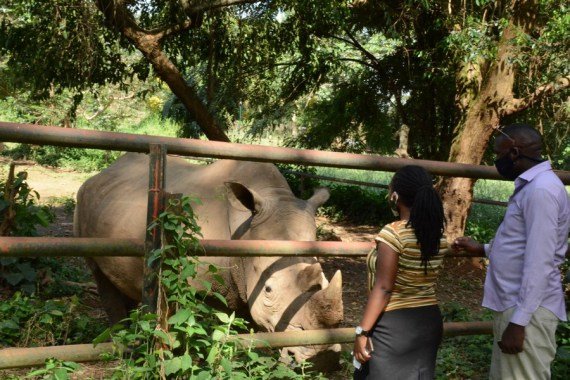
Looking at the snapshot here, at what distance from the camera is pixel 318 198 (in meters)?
4.89

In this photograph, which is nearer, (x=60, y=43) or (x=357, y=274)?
(x=60, y=43)

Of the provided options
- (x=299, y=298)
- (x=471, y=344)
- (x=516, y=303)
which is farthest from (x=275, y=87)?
(x=516, y=303)

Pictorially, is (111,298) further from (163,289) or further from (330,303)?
(163,289)

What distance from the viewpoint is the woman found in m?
2.89

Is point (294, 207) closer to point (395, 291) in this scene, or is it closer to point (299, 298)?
point (299, 298)

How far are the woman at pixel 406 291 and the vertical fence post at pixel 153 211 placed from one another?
3.37 feet

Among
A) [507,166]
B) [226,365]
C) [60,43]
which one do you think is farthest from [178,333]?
[60,43]

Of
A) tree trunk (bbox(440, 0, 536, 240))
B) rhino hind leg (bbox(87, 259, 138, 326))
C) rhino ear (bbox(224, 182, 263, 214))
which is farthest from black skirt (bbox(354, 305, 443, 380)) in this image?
tree trunk (bbox(440, 0, 536, 240))

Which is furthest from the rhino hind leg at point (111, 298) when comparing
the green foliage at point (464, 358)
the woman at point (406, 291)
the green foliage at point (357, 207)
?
the green foliage at point (357, 207)

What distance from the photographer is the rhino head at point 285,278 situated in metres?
3.81

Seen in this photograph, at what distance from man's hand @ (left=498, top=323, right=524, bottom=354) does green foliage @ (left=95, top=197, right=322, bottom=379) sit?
3.81ft

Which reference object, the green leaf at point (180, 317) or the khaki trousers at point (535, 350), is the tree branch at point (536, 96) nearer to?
the khaki trousers at point (535, 350)

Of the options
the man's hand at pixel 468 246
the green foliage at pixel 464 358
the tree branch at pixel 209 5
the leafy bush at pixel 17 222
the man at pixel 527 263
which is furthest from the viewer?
the tree branch at pixel 209 5

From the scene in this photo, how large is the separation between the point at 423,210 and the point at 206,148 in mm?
1144
